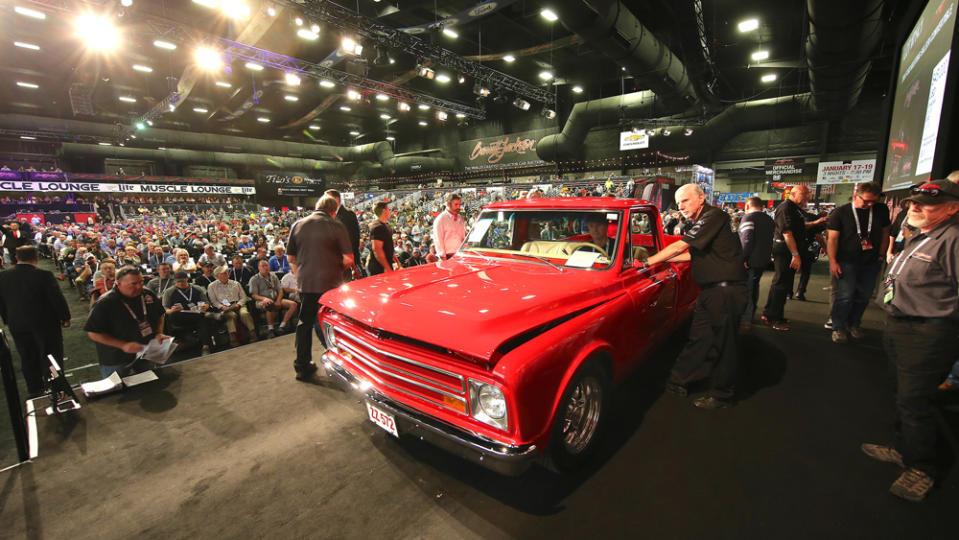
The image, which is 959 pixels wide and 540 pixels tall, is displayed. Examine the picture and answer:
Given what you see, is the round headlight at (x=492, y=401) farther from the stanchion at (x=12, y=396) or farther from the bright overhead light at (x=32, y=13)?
the bright overhead light at (x=32, y=13)

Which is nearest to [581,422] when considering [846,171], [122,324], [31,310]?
[122,324]

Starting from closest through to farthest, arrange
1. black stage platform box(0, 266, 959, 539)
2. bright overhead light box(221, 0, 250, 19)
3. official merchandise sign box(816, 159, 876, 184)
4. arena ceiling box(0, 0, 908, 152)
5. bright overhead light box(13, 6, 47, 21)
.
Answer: black stage platform box(0, 266, 959, 539), bright overhead light box(221, 0, 250, 19), arena ceiling box(0, 0, 908, 152), bright overhead light box(13, 6, 47, 21), official merchandise sign box(816, 159, 876, 184)

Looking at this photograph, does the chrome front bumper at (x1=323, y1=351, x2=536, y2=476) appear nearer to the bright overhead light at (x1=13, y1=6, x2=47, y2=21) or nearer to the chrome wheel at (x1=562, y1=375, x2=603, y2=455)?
the chrome wheel at (x1=562, y1=375, x2=603, y2=455)

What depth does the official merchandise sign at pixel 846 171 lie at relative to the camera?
48.3ft

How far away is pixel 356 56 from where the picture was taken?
12312 mm

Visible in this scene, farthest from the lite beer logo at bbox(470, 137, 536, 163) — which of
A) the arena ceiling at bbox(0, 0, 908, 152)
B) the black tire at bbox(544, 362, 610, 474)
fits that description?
the black tire at bbox(544, 362, 610, 474)

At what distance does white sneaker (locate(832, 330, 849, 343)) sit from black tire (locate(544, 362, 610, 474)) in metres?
4.23

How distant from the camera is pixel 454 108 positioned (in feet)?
76.7

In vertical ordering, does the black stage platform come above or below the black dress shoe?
below

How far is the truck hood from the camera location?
6.38 ft

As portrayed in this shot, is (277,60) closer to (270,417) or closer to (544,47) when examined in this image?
(544,47)

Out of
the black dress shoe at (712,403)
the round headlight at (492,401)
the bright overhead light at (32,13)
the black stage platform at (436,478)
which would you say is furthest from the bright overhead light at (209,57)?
the black dress shoe at (712,403)

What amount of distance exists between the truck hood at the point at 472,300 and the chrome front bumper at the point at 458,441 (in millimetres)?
446

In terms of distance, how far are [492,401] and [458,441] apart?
10.9 inches
